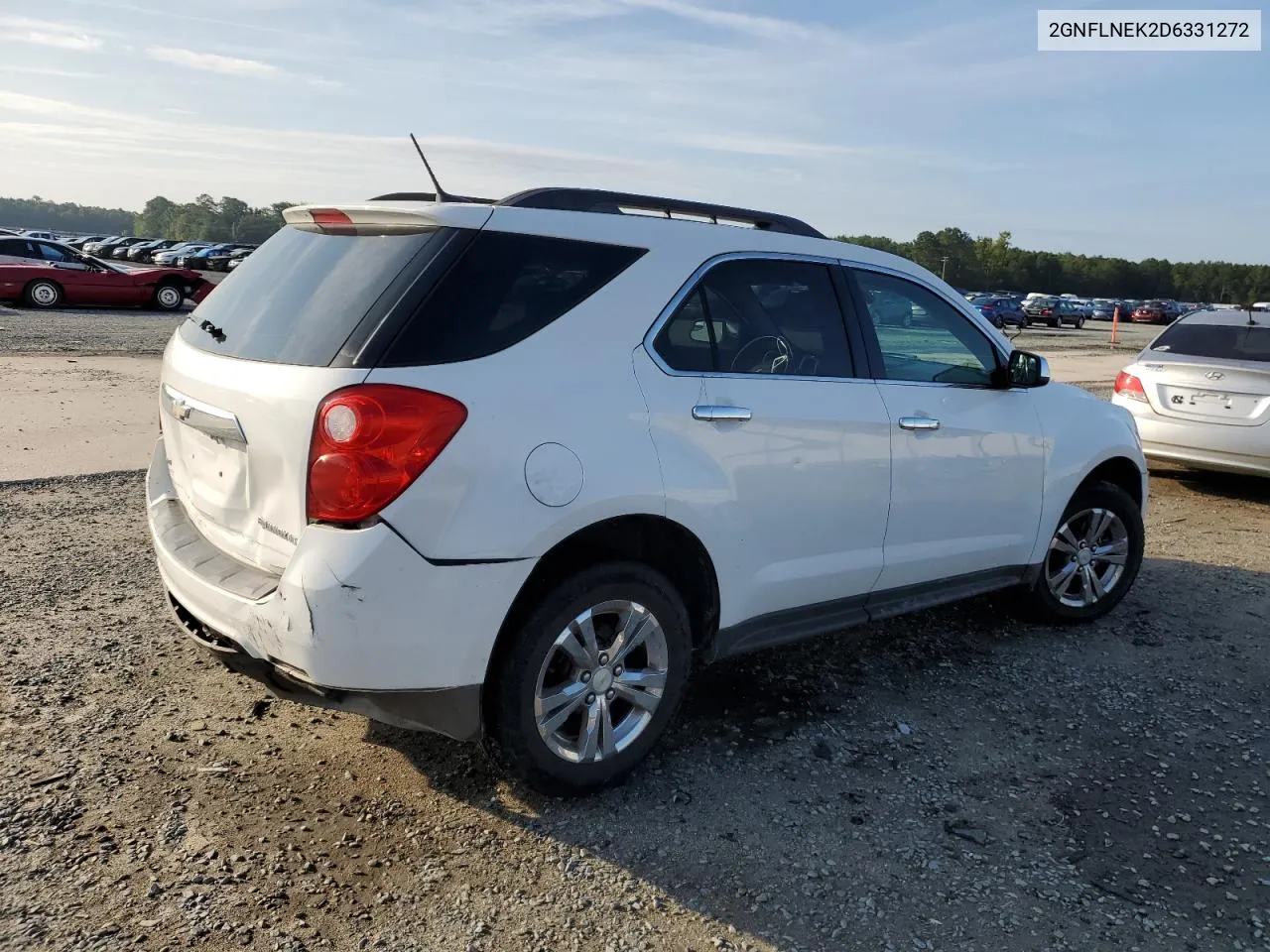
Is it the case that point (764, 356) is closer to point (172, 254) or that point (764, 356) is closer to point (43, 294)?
point (43, 294)

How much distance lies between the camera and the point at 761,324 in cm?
380

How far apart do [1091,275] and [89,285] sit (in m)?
134

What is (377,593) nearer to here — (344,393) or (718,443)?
(344,393)

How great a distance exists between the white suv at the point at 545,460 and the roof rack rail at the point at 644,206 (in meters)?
0.01

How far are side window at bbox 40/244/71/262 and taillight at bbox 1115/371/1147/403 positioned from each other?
22.6 meters

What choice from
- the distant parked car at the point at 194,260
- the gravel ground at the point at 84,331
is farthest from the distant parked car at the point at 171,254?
the gravel ground at the point at 84,331

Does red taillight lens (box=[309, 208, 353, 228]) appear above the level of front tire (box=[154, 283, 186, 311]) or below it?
below

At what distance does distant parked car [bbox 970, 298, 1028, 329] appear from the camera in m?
45.4

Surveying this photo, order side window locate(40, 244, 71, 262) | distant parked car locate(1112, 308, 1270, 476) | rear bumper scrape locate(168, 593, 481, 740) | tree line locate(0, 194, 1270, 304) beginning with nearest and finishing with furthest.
Result: rear bumper scrape locate(168, 593, 481, 740), distant parked car locate(1112, 308, 1270, 476), side window locate(40, 244, 71, 262), tree line locate(0, 194, 1270, 304)

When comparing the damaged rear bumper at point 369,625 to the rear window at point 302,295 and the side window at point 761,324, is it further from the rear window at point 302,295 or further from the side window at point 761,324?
the side window at point 761,324

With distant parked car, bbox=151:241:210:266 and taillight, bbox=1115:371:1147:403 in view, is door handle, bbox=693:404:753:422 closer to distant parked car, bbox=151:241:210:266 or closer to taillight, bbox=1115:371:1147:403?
taillight, bbox=1115:371:1147:403

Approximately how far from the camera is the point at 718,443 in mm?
3471

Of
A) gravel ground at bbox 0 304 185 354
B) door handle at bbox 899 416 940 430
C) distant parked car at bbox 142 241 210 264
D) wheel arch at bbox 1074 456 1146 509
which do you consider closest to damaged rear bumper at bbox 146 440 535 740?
door handle at bbox 899 416 940 430

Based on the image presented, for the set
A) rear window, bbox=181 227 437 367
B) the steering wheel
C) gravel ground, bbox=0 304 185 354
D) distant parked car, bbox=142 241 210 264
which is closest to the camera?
rear window, bbox=181 227 437 367
